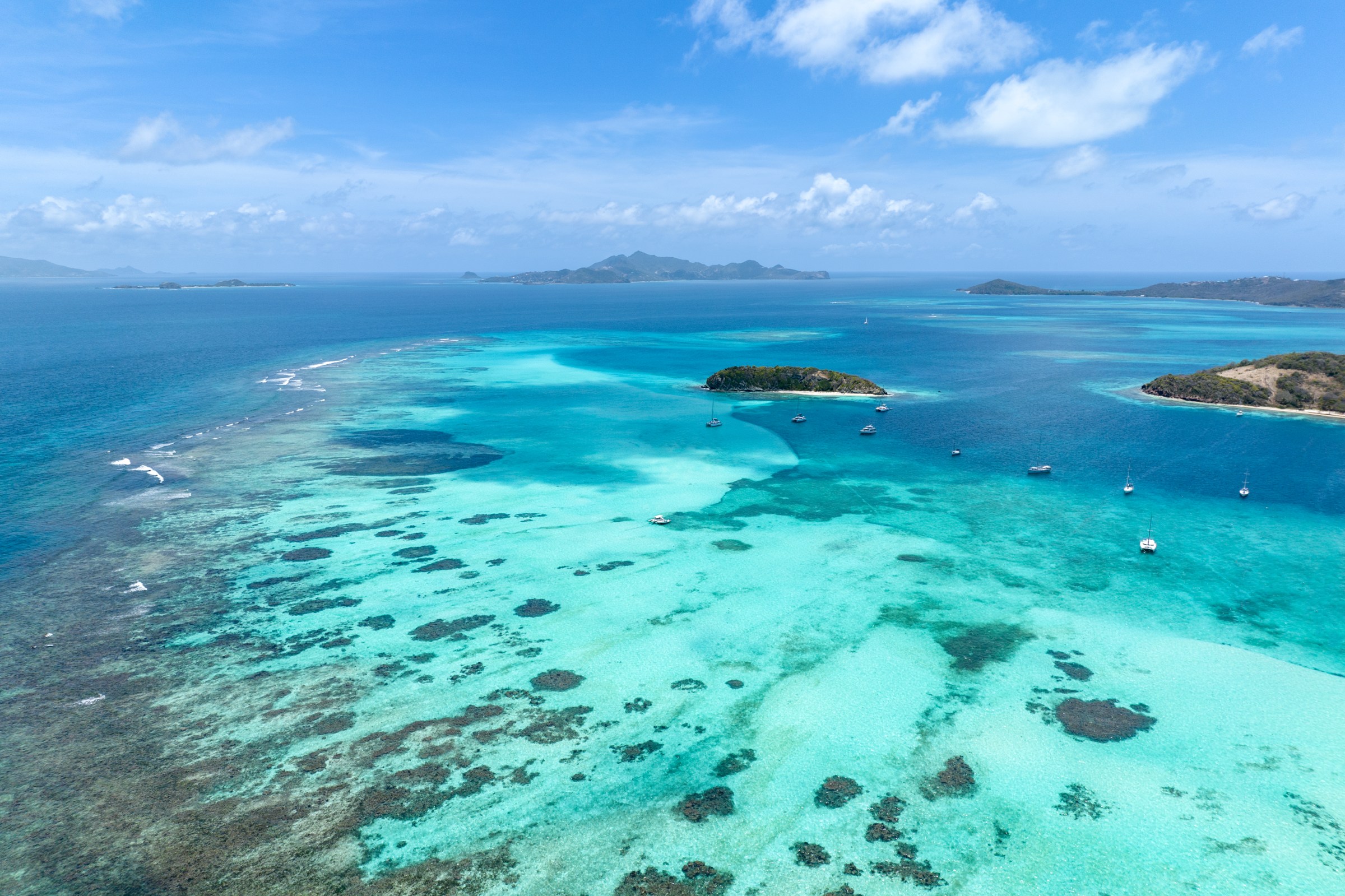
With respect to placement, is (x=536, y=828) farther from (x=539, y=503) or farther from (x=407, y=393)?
(x=407, y=393)

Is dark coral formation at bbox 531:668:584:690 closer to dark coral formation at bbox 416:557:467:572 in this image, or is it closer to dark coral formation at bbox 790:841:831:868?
dark coral formation at bbox 790:841:831:868

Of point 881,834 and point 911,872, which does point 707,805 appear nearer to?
point 881,834

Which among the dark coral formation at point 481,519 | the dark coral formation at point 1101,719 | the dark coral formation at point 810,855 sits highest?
the dark coral formation at point 481,519

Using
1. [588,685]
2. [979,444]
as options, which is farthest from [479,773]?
[979,444]

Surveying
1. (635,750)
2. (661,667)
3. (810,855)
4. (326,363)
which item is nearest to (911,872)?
(810,855)

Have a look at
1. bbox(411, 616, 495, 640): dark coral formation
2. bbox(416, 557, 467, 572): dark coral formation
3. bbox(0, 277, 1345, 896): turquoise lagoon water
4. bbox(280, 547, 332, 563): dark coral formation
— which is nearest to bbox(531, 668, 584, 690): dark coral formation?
bbox(0, 277, 1345, 896): turquoise lagoon water

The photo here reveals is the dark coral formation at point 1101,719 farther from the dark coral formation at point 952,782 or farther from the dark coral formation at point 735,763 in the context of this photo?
the dark coral formation at point 735,763

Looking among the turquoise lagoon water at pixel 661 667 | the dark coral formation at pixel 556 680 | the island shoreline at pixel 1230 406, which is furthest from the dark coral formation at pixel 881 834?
the island shoreline at pixel 1230 406
